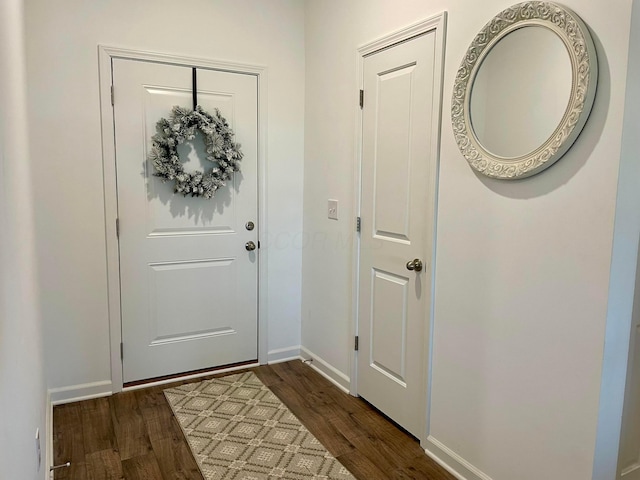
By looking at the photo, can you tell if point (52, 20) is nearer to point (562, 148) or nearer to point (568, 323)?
point (562, 148)

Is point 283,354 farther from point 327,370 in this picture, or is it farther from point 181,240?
point 181,240

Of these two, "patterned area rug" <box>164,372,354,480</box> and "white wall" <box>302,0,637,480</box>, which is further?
"patterned area rug" <box>164,372,354,480</box>

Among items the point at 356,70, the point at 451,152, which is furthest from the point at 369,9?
the point at 451,152

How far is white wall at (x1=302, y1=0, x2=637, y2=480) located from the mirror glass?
0.12 meters

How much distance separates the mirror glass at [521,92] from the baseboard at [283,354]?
7.04 ft

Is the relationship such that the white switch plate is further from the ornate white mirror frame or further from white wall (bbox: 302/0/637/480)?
the ornate white mirror frame

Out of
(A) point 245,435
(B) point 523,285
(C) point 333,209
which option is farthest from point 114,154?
(B) point 523,285

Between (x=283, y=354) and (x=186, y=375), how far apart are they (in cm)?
69

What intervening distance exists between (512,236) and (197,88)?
6.85 ft

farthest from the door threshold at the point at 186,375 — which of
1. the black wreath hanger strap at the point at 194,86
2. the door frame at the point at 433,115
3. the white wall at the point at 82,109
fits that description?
the black wreath hanger strap at the point at 194,86

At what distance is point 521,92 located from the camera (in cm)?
178

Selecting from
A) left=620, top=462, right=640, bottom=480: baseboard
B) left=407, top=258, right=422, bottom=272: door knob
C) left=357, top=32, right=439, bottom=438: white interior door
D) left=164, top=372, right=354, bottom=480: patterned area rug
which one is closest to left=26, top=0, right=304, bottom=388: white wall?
left=164, top=372, right=354, bottom=480: patterned area rug

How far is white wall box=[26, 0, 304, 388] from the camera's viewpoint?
259 cm

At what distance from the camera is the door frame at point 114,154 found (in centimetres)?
272
